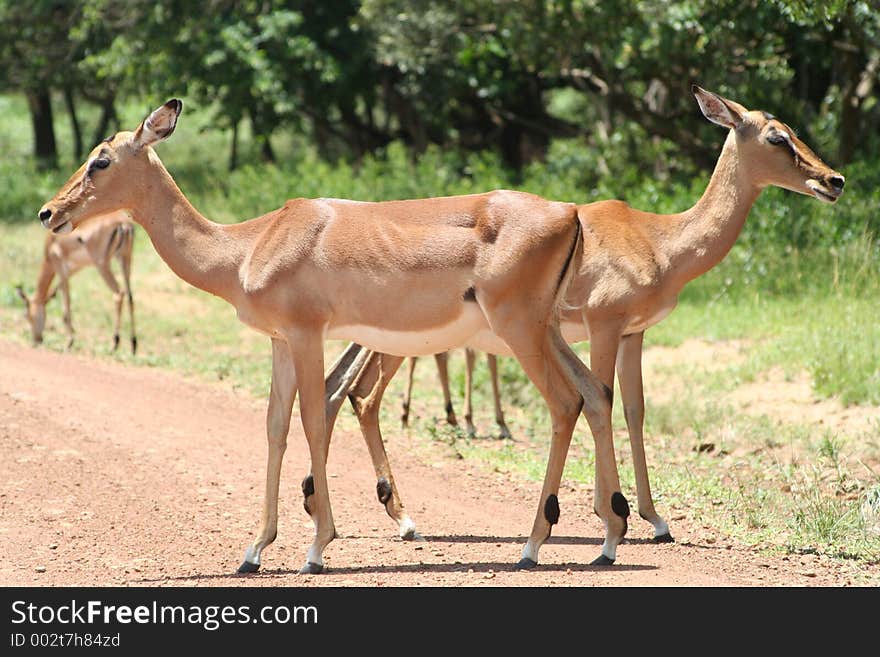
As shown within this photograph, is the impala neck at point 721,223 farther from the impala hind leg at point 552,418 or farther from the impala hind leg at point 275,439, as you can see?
the impala hind leg at point 275,439

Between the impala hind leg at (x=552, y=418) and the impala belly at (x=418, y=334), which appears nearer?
the impala hind leg at (x=552, y=418)

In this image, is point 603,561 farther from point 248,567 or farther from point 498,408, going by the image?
point 498,408

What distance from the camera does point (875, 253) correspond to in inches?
503

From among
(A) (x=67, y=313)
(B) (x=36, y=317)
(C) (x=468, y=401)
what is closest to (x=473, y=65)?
(A) (x=67, y=313)

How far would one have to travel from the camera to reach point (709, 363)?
1277 cm

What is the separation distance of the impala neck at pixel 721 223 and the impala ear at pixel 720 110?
99mm

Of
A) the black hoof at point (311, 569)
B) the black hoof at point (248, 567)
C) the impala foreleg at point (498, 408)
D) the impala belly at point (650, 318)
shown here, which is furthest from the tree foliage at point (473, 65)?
the black hoof at point (248, 567)

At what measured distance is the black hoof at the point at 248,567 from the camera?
22.1 feet

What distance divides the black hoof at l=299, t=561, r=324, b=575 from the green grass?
8.70 ft

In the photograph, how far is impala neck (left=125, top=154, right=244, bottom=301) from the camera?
7.17 m

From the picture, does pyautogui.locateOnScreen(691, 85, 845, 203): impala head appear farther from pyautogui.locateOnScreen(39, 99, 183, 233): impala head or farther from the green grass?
pyautogui.locateOnScreen(39, 99, 183, 233): impala head

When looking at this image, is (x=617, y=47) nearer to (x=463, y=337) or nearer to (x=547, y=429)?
(x=547, y=429)

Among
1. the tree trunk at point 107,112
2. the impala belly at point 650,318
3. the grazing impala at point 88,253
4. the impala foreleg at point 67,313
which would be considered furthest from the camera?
the tree trunk at point 107,112

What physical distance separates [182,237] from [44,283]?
10000 mm
